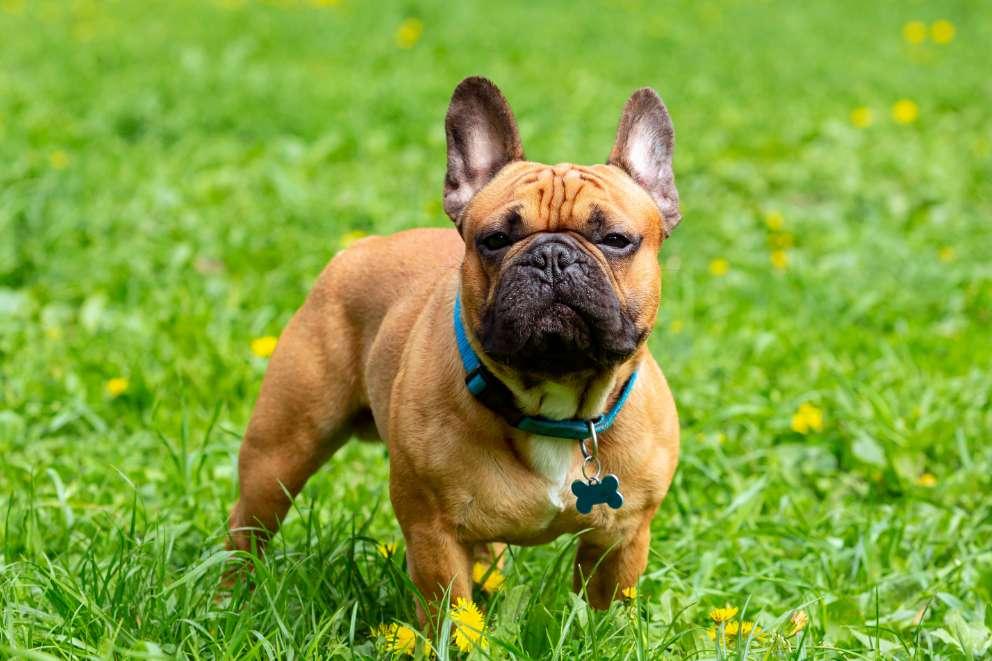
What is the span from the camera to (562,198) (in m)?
3.22

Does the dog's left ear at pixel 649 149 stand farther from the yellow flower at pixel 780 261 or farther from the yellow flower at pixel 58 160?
the yellow flower at pixel 58 160

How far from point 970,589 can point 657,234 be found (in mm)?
1514

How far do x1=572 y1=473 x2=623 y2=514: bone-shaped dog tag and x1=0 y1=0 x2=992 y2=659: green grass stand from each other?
0.29m

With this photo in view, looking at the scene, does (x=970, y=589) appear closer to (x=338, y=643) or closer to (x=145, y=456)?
(x=338, y=643)

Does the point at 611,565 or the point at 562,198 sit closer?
the point at 562,198

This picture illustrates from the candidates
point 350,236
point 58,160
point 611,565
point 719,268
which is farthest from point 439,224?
point 611,565

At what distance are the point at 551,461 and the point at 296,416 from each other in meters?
0.97

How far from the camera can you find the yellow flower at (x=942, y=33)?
37.7ft

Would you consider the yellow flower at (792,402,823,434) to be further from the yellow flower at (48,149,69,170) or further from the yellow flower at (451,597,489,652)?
the yellow flower at (48,149,69,170)

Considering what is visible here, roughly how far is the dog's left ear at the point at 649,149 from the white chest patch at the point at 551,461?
Result: 2.42ft

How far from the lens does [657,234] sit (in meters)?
3.40

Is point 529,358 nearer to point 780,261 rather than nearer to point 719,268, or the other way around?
point 719,268

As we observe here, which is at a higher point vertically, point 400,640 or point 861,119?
point 861,119

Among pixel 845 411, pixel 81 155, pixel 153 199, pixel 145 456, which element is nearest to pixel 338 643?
pixel 145 456
